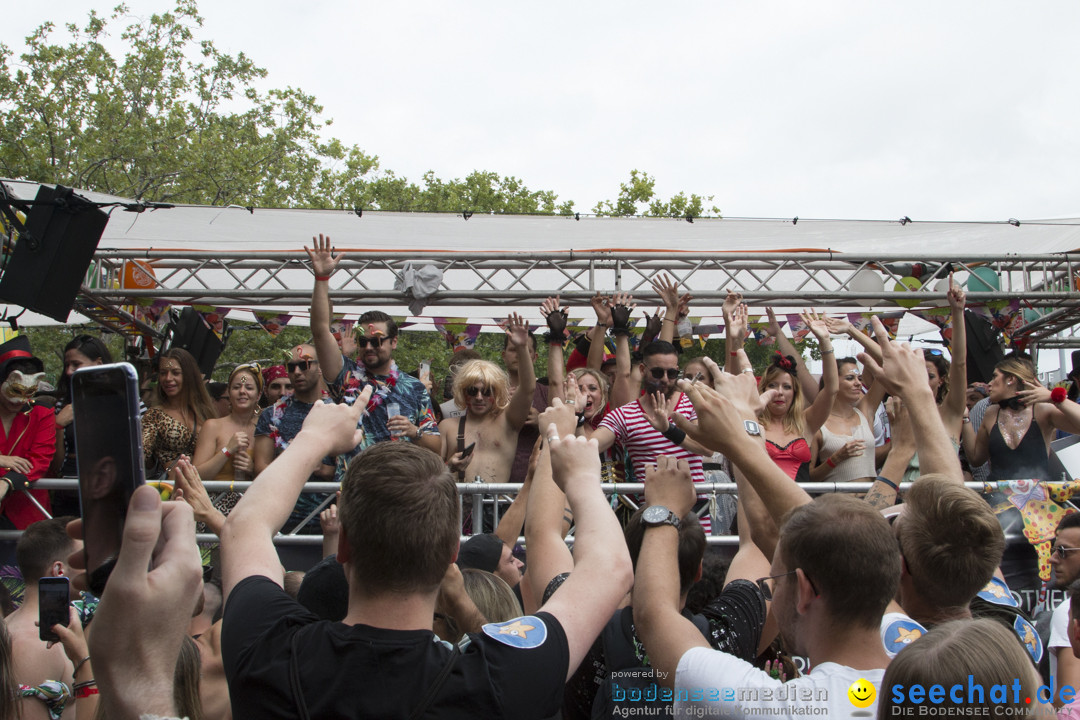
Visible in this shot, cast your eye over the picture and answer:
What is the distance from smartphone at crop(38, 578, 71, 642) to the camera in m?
1.99

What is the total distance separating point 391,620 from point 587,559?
426mm

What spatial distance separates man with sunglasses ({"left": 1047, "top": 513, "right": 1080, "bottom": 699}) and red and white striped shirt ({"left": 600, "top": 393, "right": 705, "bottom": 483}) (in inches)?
75.6

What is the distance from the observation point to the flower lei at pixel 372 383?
5.28 m

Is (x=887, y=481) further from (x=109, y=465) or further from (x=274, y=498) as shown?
(x=109, y=465)

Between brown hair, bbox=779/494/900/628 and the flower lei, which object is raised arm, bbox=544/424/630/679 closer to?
brown hair, bbox=779/494/900/628

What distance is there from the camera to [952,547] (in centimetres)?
201

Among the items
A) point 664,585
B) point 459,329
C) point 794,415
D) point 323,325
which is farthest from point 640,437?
point 459,329

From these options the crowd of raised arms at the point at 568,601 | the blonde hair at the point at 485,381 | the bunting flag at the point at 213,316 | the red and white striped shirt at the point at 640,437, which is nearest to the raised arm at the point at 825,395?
the red and white striped shirt at the point at 640,437

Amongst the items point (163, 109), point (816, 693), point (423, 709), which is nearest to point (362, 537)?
point (423, 709)

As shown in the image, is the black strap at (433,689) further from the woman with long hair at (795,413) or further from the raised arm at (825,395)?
the raised arm at (825,395)

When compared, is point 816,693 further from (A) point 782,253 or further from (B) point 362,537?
(A) point 782,253

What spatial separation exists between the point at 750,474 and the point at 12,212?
622 cm

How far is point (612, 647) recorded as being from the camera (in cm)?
225

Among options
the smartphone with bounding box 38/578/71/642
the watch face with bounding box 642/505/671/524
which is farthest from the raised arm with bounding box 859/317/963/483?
the smartphone with bounding box 38/578/71/642
